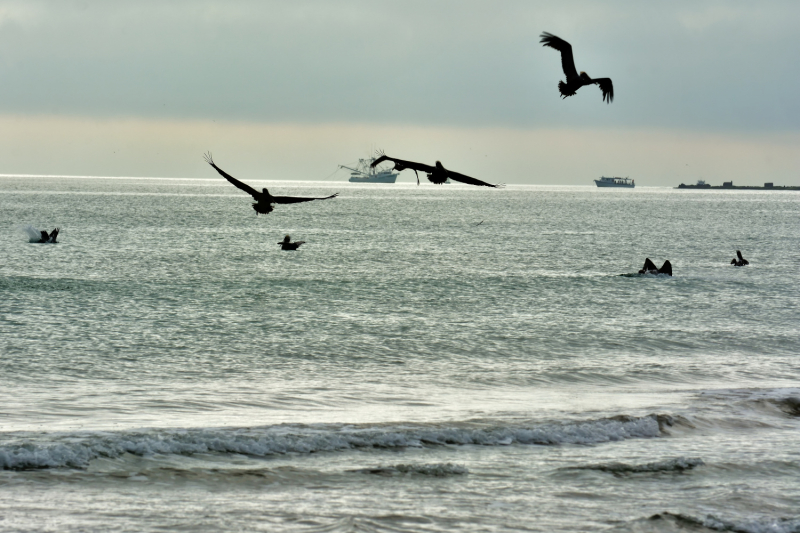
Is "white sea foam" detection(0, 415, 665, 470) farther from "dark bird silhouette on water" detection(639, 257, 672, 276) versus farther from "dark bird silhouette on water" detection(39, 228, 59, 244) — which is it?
"dark bird silhouette on water" detection(39, 228, 59, 244)

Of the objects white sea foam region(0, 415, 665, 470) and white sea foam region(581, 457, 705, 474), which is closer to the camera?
white sea foam region(581, 457, 705, 474)

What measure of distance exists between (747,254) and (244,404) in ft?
209

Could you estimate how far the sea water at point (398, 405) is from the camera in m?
11.0

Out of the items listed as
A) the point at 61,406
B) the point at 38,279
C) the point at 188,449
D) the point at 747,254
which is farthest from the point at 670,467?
the point at 747,254

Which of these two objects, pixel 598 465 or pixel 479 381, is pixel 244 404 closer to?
pixel 479 381

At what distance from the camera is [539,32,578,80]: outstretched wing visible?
12656mm

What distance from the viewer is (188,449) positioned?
13.5 metres

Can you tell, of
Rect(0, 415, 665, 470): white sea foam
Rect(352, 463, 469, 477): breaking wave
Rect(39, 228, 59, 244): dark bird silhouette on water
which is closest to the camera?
Rect(352, 463, 469, 477): breaking wave

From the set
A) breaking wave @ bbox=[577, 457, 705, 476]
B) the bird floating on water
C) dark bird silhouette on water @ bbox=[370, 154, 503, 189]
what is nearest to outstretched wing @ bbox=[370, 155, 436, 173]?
dark bird silhouette on water @ bbox=[370, 154, 503, 189]

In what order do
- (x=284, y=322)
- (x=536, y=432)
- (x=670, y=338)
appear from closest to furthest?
(x=536, y=432) → (x=670, y=338) → (x=284, y=322)

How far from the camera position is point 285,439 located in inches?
551

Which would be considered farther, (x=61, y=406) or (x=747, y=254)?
(x=747, y=254)

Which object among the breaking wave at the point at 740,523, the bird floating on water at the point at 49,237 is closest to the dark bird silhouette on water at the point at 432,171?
the breaking wave at the point at 740,523

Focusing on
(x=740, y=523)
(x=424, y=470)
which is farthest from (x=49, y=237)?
(x=740, y=523)
